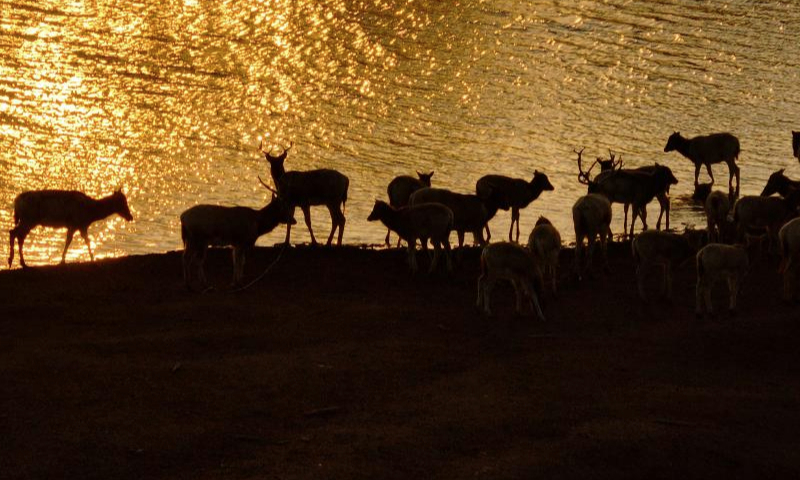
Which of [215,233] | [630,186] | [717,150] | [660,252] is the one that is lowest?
[660,252]

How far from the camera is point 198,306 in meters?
23.1

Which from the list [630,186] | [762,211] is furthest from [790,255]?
[630,186]

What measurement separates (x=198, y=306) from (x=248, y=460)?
7.15 m

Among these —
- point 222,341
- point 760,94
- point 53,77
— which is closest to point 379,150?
point 53,77

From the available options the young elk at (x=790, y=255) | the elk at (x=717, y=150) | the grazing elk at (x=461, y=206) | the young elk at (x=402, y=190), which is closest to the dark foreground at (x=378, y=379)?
the young elk at (x=790, y=255)

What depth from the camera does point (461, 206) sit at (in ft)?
87.9

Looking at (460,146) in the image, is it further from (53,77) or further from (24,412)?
(24,412)

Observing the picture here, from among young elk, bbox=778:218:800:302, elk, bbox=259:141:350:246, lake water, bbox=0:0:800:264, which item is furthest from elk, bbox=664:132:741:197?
young elk, bbox=778:218:800:302

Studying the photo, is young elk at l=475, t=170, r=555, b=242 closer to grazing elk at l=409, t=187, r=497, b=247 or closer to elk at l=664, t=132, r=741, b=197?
grazing elk at l=409, t=187, r=497, b=247

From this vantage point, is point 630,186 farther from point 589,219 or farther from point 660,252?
point 660,252

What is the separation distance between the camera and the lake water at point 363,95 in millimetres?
37219

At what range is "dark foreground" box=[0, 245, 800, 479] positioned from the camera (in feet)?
53.7

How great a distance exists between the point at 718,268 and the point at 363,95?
81.2 feet

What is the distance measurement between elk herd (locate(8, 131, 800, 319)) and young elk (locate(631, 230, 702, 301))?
0.05ft
